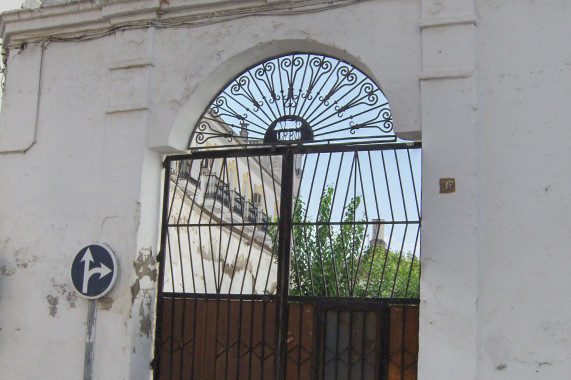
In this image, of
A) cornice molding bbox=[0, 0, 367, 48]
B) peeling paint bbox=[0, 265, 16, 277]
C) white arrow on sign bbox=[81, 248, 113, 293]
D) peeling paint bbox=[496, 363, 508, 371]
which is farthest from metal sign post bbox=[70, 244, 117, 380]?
peeling paint bbox=[496, 363, 508, 371]

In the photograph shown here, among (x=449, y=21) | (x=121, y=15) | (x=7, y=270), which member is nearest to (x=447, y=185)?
(x=449, y=21)

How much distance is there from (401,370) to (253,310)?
151cm

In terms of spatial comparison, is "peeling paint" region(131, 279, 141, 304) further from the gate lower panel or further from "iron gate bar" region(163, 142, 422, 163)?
"iron gate bar" region(163, 142, 422, 163)

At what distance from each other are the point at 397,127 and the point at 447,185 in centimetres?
71

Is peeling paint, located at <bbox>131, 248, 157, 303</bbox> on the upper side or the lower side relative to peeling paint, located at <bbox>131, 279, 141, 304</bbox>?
upper

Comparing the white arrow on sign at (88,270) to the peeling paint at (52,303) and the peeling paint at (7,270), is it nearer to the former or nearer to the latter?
the peeling paint at (52,303)

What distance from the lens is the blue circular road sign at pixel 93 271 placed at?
23.0ft

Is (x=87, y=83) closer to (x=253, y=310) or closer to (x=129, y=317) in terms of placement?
(x=129, y=317)

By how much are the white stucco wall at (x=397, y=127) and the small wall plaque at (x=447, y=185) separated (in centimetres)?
4

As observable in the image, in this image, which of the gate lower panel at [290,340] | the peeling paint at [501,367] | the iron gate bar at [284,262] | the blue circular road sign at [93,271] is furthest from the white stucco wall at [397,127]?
the iron gate bar at [284,262]

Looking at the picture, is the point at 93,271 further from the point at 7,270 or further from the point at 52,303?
the point at 7,270

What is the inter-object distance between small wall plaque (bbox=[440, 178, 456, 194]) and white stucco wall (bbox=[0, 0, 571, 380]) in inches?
1.7

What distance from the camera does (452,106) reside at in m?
6.17

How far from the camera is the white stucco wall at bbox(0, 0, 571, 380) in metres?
5.80
